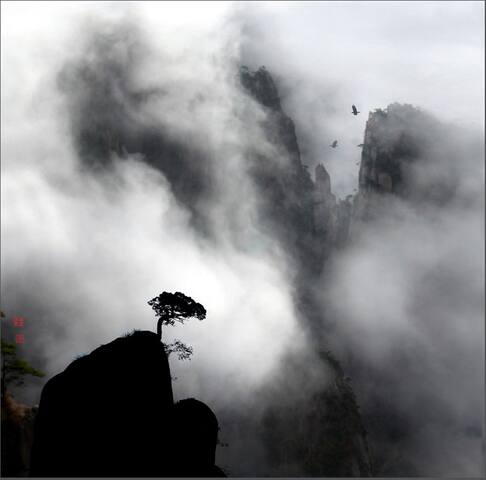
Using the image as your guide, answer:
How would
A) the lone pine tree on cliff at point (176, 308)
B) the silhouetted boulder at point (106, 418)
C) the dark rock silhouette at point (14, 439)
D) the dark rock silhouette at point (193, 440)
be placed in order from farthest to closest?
the dark rock silhouette at point (14, 439) → the lone pine tree on cliff at point (176, 308) → the dark rock silhouette at point (193, 440) → the silhouetted boulder at point (106, 418)

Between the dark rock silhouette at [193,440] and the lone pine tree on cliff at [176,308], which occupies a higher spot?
the lone pine tree on cliff at [176,308]

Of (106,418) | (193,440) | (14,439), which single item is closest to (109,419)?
(106,418)

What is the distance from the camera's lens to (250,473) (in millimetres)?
178625

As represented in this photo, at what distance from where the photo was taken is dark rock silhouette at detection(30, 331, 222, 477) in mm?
28391

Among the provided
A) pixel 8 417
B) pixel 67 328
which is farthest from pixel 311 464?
pixel 8 417

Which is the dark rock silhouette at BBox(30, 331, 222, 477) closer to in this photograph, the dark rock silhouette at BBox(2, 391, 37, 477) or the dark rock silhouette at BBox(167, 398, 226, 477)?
the dark rock silhouette at BBox(167, 398, 226, 477)

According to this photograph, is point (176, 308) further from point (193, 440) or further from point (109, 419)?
point (109, 419)

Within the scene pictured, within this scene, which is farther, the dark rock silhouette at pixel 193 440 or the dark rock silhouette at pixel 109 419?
the dark rock silhouette at pixel 193 440

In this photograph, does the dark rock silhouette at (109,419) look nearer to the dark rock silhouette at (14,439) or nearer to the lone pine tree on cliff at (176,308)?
the lone pine tree on cliff at (176,308)

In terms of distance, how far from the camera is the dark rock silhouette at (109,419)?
28391 mm

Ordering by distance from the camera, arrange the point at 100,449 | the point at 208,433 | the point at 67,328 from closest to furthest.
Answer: the point at 100,449, the point at 208,433, the point at 67,328

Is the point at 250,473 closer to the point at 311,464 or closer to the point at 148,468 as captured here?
the point at 311,464

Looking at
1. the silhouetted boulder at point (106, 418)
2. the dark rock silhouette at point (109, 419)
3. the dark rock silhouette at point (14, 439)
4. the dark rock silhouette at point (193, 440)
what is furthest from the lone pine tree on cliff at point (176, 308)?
the dark rock silhouette at point (14, 439)

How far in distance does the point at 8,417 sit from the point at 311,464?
507 ft
